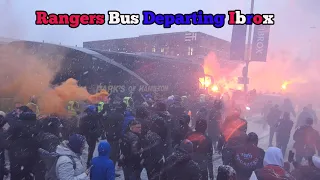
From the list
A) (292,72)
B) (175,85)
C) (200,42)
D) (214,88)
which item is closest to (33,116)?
(175,85)

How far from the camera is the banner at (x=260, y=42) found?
1988cm

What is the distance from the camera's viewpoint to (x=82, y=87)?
46.0 feet

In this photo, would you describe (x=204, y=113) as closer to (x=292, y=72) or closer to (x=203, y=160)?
(x=203, y=160)

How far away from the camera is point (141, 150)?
5660 millimetres

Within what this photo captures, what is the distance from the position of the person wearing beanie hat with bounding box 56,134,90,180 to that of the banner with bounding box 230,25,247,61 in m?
18.0

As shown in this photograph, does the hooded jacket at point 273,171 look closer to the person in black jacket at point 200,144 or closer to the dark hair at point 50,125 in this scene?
the person in black jacket at point 200,144

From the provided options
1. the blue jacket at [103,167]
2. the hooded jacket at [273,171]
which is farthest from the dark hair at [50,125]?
the hooded jacket at [273,171]

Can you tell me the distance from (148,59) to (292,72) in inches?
1242

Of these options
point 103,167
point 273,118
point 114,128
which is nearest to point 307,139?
point 273,118

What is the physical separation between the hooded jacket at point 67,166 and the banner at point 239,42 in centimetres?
1807

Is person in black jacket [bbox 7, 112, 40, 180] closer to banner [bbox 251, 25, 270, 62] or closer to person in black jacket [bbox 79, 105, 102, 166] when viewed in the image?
person in black jacket [bbox 79, 105, 102, 166]

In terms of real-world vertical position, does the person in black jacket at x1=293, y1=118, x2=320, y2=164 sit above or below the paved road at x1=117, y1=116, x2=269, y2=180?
above

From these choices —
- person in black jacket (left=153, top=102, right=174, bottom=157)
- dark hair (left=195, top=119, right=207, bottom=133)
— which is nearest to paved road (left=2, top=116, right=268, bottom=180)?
person in black jacket (left=153, top=102, right=174, bottom=157)

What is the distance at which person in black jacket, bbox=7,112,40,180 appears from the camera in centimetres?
514
